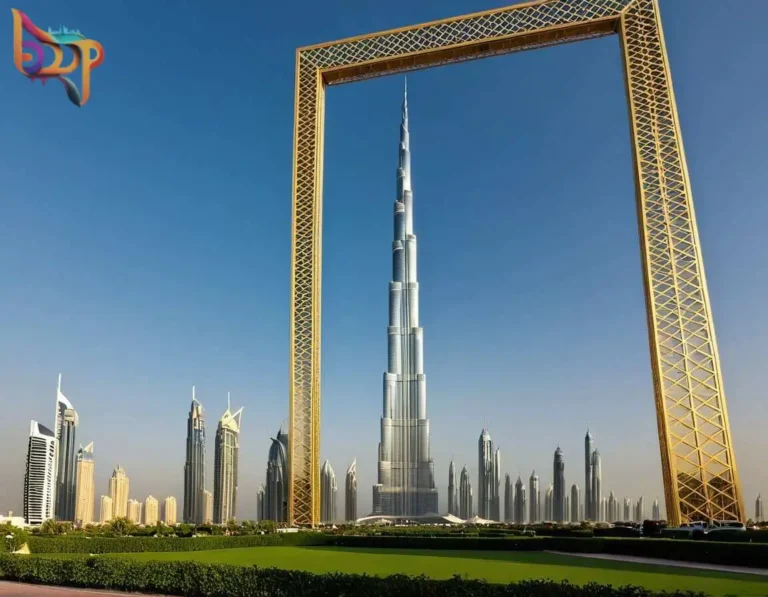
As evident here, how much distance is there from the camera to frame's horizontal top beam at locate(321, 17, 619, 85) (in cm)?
1294

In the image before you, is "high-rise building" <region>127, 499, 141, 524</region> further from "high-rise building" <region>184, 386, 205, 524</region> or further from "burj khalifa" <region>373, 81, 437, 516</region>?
"burj khalifa" <region>373, 81, 437, 516</region>

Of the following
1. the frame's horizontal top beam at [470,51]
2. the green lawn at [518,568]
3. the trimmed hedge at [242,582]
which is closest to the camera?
the trimmed hedge at [242,582]

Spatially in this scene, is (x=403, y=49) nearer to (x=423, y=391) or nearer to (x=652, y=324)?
(x=652, y=324)

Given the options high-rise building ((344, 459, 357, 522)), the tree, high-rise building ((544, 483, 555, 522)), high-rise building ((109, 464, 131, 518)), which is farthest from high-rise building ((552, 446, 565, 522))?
the tree

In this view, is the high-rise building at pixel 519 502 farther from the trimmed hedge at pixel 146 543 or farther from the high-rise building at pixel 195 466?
the trimmed hedge at pixel 146 543

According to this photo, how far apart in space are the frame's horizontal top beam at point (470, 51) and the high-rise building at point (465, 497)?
97.4 feet

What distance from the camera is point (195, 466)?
35.5m

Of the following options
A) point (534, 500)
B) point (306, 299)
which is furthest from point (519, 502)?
point (306, 299)

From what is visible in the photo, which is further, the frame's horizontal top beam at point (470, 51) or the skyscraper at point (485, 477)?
the skyscraper at point (485, 477)

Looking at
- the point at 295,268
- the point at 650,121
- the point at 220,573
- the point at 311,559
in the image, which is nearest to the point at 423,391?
the point at 295,268

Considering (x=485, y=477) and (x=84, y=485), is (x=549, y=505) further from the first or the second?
(x=84, y=485)

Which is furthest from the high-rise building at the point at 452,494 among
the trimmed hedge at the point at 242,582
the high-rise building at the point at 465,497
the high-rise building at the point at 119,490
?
the trimmed hedge at the point at 242,582

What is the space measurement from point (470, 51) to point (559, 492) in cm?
2615

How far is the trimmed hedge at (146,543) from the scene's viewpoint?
31.4ft
